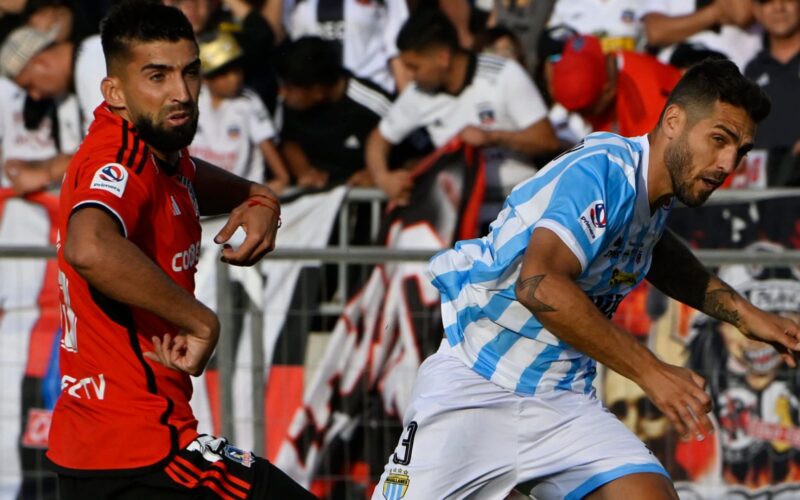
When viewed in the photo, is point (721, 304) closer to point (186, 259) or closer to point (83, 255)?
point (186, 259)

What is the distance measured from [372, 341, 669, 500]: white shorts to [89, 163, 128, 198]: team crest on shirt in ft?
4.79

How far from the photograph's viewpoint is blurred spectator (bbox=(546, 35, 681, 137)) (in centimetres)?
782

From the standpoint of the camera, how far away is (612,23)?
352 inches

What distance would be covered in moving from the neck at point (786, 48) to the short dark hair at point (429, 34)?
2.02m

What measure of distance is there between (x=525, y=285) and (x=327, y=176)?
4538 millimetres

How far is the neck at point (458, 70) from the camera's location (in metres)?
8.36

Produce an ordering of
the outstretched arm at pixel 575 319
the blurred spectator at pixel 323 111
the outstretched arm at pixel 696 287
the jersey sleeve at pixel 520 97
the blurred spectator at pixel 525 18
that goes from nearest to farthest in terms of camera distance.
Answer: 1. the outstretched arm at pixel 575 319
2. the outstretched arm at pixel 696 287
3. the jersey sleeve at pixel 520 97
4. the blurred spectator at pixel 323 111
5. the blurred spectator at pixel 525 18

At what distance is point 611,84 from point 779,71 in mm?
1186

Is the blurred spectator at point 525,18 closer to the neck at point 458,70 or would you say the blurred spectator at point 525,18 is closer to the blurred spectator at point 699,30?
the blurred spectator at point 699,30

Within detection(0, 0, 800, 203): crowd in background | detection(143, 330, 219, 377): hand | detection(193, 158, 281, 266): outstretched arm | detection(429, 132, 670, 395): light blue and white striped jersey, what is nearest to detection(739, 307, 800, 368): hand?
detection(429, 132, 670, 395): light blue and white striped jersey

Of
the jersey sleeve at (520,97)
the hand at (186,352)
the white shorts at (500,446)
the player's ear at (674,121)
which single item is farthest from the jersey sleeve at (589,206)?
the jersey sleeve at (520,97)

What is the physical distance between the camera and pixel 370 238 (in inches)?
314

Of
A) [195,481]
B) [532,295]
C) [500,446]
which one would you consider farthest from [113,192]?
[500,446]

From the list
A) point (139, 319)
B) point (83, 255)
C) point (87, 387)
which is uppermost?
point (83, 255)
